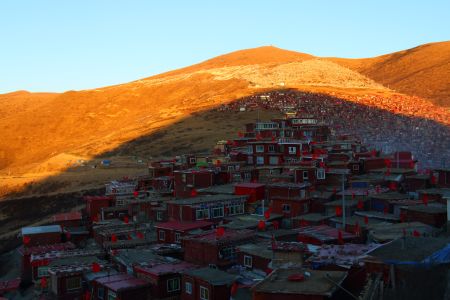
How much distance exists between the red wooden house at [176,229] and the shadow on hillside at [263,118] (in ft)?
74.2

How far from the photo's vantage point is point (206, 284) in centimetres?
1869

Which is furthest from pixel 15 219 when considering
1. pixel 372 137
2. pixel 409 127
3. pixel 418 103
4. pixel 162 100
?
pixel 162 100

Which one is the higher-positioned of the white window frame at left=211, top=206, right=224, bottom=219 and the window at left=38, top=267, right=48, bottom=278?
the white window frame at left=211, top=206, right=224, bottom=219

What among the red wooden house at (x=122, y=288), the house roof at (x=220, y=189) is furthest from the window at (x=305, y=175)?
the red wooden house at (x=122, y=288)

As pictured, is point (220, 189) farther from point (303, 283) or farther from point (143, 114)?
point (143, 114)

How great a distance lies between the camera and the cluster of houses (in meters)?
15.4

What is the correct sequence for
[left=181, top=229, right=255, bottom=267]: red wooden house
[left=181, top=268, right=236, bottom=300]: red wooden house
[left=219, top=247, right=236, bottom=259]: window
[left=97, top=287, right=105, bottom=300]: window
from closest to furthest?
[left=181, top=268, right=236, bottom=300]: red wooden house, [left=97, top=287, right=105, bottom=300]: window, [left=181, top=229, right=255, bottom=267]: red wooden house, [left=219, top=247, right=236, bottom=259]: window

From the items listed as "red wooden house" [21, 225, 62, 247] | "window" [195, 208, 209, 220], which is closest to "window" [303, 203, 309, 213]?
"window" [195, 208, 209, 220]

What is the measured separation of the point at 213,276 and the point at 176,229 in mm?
8928

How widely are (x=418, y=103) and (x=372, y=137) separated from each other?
32.1 meters

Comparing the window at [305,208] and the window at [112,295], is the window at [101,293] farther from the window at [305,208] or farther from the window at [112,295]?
the window at [305,208]

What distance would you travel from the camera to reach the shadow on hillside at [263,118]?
175 feet

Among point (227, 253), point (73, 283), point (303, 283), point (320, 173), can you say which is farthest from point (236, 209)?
point (303, 283)

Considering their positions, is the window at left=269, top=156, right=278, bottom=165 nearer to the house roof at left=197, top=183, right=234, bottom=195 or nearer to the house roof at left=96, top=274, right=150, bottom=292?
the house roof at left=197, top=183, right=234, bottom=195
